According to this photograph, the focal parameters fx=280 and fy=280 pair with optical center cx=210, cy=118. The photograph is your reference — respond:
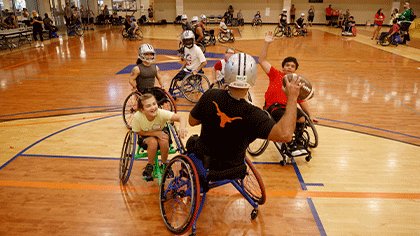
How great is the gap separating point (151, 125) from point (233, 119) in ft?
4.39

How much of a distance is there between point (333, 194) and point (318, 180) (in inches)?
11.7

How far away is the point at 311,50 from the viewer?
41.6 ft

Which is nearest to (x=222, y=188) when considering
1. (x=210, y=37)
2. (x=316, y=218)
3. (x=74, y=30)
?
(x=316, y=218)

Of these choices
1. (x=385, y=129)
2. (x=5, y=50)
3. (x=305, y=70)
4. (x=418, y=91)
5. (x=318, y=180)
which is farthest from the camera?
(x=5, y=50)

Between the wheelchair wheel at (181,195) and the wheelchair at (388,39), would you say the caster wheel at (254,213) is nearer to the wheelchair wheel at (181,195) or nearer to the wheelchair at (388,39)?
the wheelchair wheel at (181,195)

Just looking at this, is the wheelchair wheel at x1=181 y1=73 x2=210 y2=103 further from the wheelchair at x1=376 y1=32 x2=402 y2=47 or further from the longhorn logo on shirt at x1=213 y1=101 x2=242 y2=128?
the wheelchair at x1=376 y1=32 x2=402 y2=47

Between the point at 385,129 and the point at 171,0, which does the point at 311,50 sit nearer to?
the point at 385,129

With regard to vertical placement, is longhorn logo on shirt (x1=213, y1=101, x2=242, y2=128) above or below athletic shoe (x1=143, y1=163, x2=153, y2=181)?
above

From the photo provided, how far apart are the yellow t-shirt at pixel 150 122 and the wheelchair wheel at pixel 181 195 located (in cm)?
52

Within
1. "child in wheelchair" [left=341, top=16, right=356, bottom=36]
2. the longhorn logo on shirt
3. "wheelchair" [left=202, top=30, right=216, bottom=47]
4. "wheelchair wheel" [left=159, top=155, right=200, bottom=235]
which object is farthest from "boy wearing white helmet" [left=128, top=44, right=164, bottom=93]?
"child in wheelchair" [left=341, top=16, right=356, bottom=36]

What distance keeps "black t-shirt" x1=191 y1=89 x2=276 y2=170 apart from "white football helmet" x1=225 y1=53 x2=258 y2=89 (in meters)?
0.11

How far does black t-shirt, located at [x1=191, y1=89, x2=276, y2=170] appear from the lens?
1.93 meters

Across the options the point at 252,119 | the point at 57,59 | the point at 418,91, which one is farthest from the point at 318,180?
the point at 57,59

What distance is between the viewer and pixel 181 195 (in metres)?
2.54
